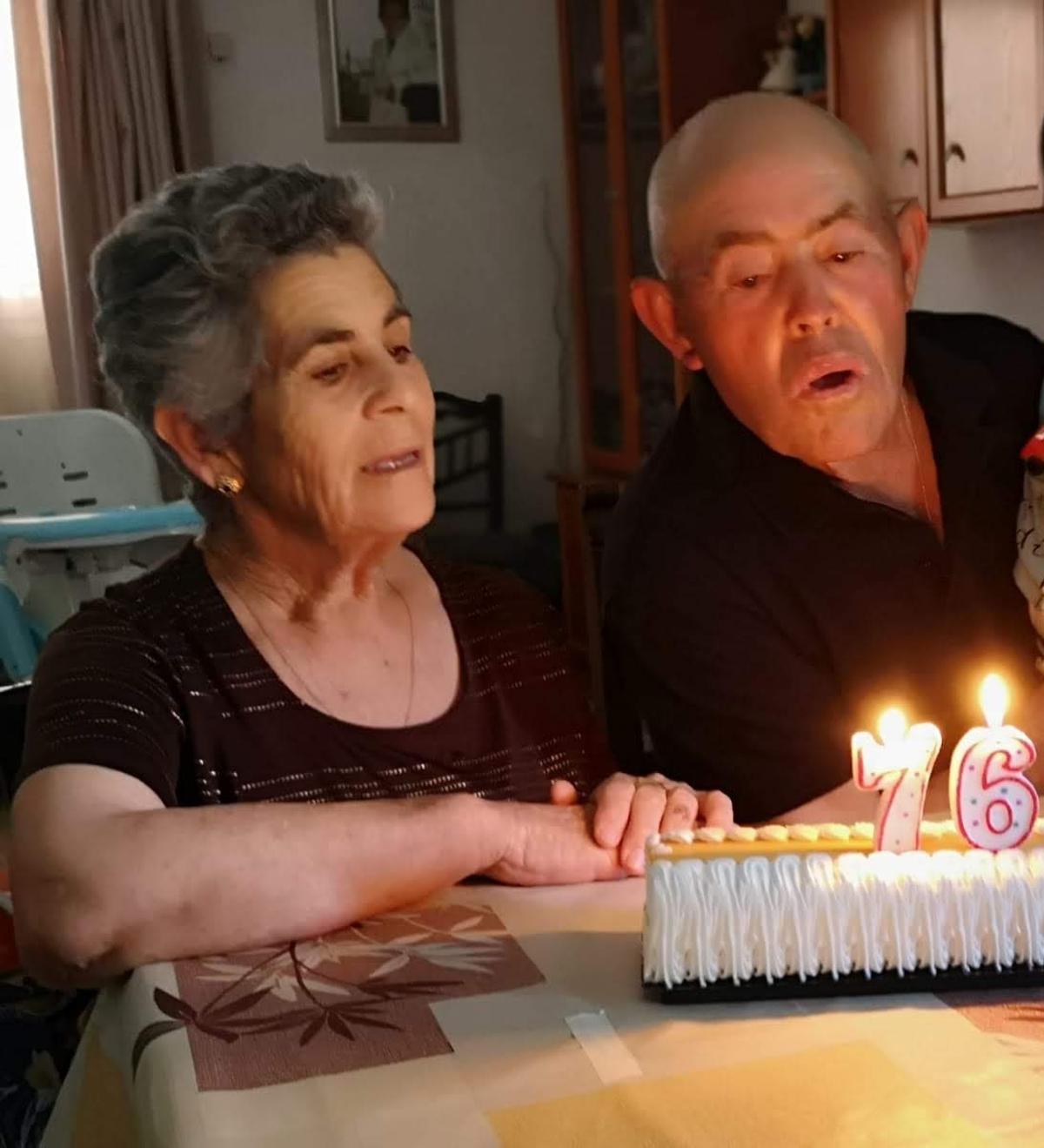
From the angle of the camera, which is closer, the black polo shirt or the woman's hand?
the woman's hand

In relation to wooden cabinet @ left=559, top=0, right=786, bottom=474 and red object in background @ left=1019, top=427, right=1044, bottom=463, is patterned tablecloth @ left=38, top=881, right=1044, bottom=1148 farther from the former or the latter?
wooden cabinet @ left=559, top=0, right=786, bottom=474

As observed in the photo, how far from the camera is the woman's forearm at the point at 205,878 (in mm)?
917

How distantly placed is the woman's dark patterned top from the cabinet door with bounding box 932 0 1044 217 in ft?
5.44

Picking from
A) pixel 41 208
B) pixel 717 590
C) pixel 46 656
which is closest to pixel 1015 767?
pixel 717 590

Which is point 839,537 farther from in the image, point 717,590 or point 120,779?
point 120,779

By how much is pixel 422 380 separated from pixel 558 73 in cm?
394

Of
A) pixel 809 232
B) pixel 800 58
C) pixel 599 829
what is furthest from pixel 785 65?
pixel 599 829

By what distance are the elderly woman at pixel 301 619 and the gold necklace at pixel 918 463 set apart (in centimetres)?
43

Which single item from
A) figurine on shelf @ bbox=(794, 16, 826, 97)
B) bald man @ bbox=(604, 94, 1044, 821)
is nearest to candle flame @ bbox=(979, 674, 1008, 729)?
bald man @ bbox=(604, 94, 1044, 821)

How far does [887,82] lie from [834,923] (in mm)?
2404

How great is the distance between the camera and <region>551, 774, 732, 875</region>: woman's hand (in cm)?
107

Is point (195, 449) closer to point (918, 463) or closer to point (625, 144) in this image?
point (918, 463)

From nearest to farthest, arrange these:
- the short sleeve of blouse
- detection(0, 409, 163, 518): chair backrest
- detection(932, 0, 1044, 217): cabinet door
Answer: the short sleeve of blouse
detection(932, 0, 1044, 217): cabinet door
detection(0, 409, 163, 518): chair backrest

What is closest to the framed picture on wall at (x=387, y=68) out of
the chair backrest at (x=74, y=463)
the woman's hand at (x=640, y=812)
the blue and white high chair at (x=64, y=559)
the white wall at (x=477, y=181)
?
the white wall at (x=477, y=181)
